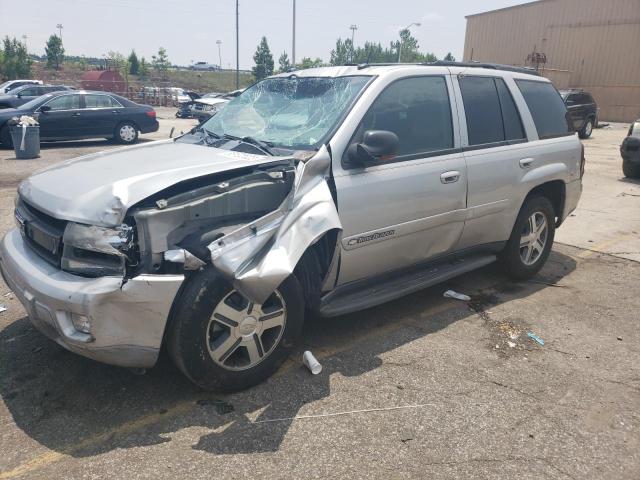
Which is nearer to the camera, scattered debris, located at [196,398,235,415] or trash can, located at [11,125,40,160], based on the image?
scattered debris, located at [196,398,235,415]

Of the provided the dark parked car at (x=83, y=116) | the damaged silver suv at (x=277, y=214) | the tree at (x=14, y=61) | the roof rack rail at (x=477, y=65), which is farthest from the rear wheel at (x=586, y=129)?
the tree at (x=14, y=61)

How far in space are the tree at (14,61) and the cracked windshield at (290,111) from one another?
177 feet

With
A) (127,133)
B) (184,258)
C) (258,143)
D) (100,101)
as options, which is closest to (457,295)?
(258,143)

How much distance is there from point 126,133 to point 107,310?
14.0m

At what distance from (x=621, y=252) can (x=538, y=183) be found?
222 cm

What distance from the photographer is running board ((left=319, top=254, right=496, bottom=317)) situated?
354 centimetres

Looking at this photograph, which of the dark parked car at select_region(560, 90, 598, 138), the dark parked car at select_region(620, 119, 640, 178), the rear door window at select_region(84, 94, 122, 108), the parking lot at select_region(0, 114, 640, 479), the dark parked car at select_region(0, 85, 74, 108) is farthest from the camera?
the dark parked car at select_region(560, 90, 598, 138)

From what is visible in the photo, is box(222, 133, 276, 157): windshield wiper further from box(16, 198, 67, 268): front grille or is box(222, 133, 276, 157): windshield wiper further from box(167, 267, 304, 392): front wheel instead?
box(16, 198, 67, 268): front grille

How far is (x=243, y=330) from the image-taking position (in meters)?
3.09

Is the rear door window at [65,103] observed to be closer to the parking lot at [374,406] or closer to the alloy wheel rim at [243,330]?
the parking lot at [374,406]

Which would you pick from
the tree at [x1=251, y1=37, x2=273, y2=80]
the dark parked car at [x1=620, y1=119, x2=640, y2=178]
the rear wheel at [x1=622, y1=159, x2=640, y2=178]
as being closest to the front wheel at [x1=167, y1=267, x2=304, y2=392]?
the dark parked car at [x1=620, y1=119, x2=640, y2=178]

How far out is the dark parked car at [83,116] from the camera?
14.1m

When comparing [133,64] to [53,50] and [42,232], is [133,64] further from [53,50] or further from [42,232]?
[42,232]

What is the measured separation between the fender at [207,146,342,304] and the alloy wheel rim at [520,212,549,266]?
101 inches
